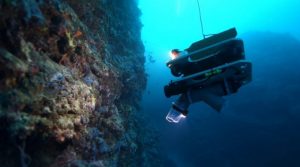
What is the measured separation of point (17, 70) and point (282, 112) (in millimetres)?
25361

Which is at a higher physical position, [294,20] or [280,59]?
[294,20]

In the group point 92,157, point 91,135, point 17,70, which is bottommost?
point 92,157

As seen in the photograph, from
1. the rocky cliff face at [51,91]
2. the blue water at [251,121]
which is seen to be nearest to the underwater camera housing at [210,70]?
the rocky cliff face at [51,91]

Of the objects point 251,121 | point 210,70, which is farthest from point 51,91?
point 251,121

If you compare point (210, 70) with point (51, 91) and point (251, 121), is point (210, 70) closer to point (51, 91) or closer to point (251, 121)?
point (51, 91)

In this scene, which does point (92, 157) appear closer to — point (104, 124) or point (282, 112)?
point (104, 124)

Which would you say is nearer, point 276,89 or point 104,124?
point 104,124

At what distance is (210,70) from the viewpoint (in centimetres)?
493

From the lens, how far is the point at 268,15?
2159 inches

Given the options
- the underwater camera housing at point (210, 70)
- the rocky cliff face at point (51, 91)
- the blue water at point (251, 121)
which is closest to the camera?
the rocky cliff face at point (51, 91)

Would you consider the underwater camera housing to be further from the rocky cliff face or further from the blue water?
the blue water

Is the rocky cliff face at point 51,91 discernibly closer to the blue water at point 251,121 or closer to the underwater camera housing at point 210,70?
the underwater camera housing at point 210,70

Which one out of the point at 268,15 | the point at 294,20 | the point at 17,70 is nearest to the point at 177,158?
the point at 17,70

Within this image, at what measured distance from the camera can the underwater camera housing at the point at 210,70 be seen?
192 inches
